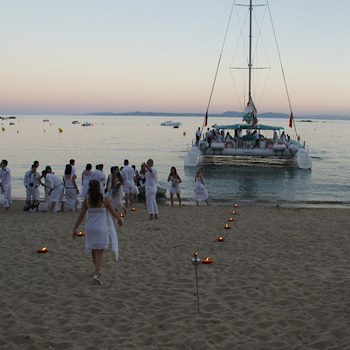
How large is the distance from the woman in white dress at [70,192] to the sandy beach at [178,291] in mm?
2032

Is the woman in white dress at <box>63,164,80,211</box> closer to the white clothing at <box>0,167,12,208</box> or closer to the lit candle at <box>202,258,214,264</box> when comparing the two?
the white clothing at <box>0,167,12,208</box>

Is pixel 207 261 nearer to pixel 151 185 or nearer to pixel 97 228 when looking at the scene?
pixel 97 228

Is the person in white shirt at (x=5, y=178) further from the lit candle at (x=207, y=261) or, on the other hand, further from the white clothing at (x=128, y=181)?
the lit candle at (x=207, y=261)

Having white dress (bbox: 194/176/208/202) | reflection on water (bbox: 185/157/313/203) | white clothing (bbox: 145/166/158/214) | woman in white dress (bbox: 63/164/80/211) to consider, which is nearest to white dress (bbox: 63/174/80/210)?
woman in white dress (bbox: 63/164/80/211)

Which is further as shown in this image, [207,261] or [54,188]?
[54,188]

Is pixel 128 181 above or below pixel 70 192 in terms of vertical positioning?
above

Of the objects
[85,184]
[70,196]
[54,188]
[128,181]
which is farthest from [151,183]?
[54,188]

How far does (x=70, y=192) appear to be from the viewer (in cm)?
1107

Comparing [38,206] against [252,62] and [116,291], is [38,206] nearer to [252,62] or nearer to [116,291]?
[116,291]

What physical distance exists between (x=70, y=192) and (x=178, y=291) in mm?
6828

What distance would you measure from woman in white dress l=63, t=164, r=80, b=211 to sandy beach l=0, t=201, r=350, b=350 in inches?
80.0

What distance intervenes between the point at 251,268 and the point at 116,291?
2218 millimetres

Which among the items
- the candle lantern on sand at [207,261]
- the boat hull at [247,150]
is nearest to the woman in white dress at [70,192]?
the candle lantern on sand at [207,261]

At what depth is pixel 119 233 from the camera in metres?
8.45
